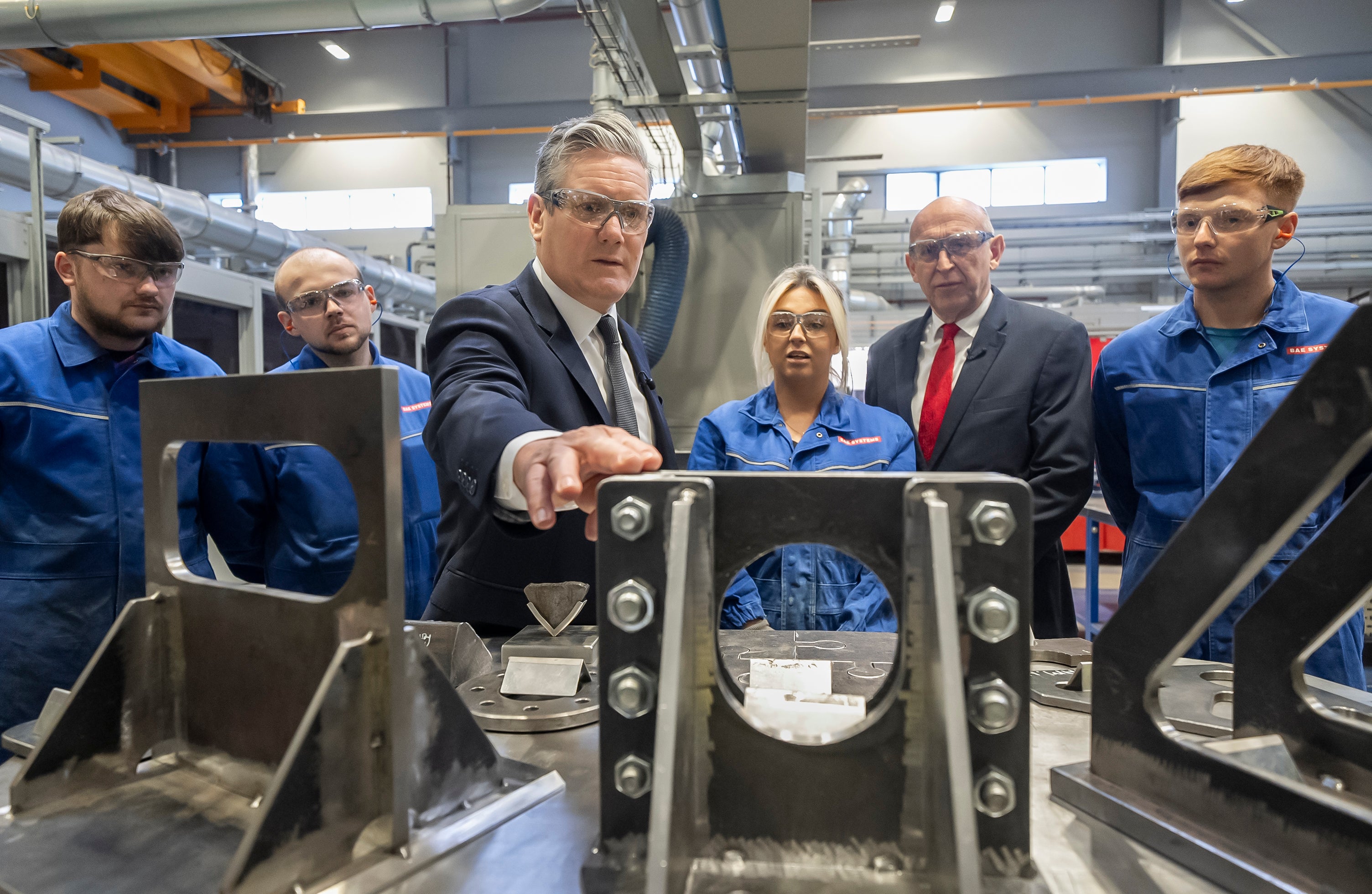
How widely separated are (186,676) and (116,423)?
1157 millimetres

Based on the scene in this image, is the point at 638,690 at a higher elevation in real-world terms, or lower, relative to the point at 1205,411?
lower

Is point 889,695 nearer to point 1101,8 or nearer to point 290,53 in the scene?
point 1101,8

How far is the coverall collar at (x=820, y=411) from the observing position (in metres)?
1.77

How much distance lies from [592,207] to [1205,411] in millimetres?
1239

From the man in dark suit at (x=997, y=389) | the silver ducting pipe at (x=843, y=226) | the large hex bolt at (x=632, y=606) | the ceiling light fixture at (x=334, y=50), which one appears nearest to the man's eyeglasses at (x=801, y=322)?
the man in dark suit at (x=997, y=389)

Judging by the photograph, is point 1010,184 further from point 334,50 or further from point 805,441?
point 805,441

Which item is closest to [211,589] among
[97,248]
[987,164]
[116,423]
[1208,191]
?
[116,423]

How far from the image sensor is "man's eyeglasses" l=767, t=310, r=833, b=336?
1.86 m

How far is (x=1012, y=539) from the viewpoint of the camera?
50 centimetres

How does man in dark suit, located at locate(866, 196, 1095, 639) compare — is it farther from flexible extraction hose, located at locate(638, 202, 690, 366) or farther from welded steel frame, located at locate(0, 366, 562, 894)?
flexible extraction hose, located at locate(638, 202, 690, 366)

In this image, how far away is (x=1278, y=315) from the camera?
152cm

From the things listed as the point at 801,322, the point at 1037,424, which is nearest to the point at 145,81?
the point at 801,322

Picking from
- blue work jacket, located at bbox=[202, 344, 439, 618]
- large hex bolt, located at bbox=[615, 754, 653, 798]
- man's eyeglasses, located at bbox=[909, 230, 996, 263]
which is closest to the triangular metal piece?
large hex bolt, located at bbox=[615, 754, 653, 798]

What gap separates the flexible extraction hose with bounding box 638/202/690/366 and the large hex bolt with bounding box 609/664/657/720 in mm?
2830
